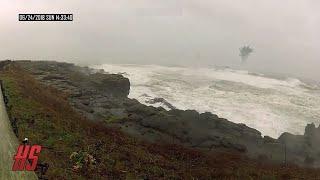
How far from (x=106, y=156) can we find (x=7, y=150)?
19.9 ft

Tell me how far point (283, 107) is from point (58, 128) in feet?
203

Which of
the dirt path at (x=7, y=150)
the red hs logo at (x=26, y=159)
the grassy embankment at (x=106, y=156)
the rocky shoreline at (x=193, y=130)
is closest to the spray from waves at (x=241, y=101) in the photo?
the rocky shoreline at (x=193, y=130)

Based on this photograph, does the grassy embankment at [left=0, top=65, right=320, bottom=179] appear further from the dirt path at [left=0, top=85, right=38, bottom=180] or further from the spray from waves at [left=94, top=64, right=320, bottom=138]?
the spray from waves at [left=94, top=64, right=320, bottom=138]

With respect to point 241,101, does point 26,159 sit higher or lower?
higher

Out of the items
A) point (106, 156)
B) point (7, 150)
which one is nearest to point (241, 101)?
point (106, 156)

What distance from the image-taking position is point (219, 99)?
76.9 meters

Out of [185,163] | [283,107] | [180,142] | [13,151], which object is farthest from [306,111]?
[13,151]

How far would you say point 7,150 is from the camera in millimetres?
18766

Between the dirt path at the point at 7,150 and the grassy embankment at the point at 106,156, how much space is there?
637mm

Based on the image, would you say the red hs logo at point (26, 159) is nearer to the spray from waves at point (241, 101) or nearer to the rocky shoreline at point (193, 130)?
the rocky shoreline at point (193, 130)

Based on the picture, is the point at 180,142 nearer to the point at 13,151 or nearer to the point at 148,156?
the point at 148,156

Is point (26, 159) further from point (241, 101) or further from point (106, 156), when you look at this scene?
point (241, 101)

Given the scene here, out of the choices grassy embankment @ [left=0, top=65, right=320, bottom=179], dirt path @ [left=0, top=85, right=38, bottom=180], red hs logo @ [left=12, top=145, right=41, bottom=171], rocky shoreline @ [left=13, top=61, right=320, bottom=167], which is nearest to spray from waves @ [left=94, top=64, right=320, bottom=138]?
rocky shoreline @ [left=13, top=61, right=320, bottom=167]

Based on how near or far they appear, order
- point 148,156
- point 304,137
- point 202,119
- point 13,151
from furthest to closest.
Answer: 1. point 304,137
2. point 202,119
3. point 148,156
4. point 13,151
